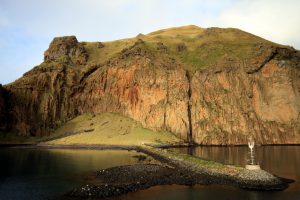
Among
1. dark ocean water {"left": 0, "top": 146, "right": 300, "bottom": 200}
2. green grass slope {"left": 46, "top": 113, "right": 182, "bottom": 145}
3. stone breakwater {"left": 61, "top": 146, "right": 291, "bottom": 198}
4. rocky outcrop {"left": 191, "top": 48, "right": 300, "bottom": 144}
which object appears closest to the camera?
dark ocean water {"left": 0, "top": 146, "right": 300, "bottom": 200}

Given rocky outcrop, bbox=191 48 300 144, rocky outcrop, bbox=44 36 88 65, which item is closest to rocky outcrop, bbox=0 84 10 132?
rocky outcrop, bbox=44 36 88 65

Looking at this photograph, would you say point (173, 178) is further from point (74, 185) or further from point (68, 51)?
point (68, 51)

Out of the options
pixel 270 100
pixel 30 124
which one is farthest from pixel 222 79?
pixel 30 124

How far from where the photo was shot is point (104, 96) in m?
144

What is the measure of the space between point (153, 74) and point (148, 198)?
334 feet

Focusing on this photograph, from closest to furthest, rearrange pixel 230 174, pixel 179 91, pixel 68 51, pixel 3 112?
1. pixel 230 174
2. pixel 3 112
3. pixel 179 91
4. pixel 68 51

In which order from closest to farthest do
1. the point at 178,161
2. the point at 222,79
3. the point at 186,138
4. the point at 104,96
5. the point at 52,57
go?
the point at 178,161 < the point at 186,138 < the point at 222,79 < the point at 104,96 < the point at 52,57

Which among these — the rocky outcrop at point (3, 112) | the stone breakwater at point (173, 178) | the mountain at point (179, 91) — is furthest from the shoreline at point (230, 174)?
the rocky outcrop at point (3, 112)

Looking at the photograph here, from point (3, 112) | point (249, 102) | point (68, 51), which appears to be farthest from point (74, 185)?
point (68, 51)

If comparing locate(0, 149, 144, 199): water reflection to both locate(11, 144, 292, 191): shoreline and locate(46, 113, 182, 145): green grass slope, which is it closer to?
locate(11, 144, 292, 191): shoreline

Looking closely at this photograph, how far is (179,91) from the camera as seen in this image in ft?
434

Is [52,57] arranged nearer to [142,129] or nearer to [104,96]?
[104,96]

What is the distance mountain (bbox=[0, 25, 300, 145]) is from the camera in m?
123

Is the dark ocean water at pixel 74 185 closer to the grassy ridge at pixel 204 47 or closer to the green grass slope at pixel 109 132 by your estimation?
the green grass slope at pixel 109 132
